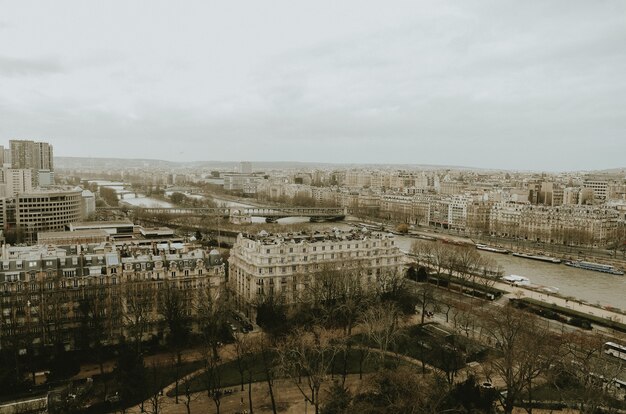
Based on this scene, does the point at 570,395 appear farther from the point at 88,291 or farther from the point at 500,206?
the point at 500,206

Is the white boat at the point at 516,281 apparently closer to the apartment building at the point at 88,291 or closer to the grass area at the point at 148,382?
the apartment building at the point at 88,291

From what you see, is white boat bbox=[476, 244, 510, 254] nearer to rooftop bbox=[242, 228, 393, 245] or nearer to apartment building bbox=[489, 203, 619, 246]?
apartment building bbox=[489, 203, 619, 246]

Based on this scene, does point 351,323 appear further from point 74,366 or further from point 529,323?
point 74,366

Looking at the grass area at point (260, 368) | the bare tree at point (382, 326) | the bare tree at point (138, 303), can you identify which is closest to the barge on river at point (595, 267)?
the bare tree at point (382, 326)

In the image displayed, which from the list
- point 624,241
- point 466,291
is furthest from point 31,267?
point 624,241

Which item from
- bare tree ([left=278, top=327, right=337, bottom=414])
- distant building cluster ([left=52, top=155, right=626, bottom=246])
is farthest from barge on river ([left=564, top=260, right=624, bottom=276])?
bare tree ([left=278, top=327, right=337, bottom=414])
